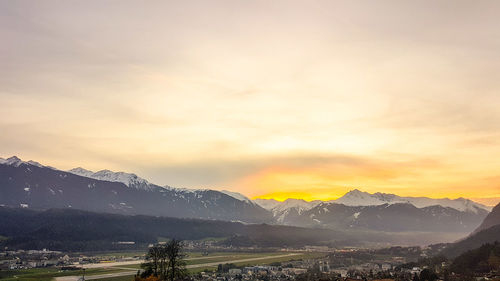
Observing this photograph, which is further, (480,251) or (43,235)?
(43,235)

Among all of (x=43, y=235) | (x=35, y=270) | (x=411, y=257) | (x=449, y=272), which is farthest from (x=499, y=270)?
(x=43, y=235)

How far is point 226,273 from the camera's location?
10831 cm

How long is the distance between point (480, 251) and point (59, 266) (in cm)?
10360

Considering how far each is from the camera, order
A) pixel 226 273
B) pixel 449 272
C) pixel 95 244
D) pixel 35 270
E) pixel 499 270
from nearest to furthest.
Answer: pixel 499 270, pixel 449 272, pixel 226 273, pixel 35 270, pixel 95 244

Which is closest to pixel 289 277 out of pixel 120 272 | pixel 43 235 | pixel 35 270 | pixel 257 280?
pixel 257 280

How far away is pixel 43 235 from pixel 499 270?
169621 mm

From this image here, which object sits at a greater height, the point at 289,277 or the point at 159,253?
the point at 159,253

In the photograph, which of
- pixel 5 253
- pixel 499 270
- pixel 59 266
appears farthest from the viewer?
pixel 5 253

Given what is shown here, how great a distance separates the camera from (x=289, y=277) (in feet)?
331

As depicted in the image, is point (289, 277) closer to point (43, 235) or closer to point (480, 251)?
point (480, 251)

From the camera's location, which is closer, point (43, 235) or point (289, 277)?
point (289, 277)

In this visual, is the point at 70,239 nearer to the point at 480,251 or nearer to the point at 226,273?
the point at 226,273

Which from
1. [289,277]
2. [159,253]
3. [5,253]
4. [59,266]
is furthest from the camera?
[5,253]

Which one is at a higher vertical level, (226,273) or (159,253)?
(159,253)
